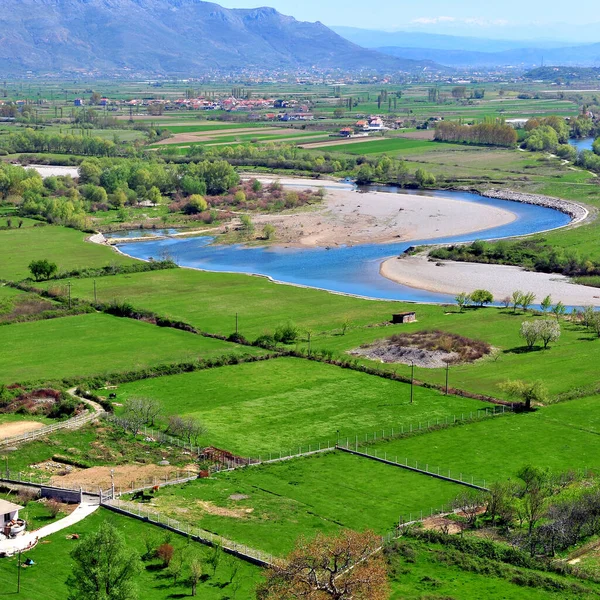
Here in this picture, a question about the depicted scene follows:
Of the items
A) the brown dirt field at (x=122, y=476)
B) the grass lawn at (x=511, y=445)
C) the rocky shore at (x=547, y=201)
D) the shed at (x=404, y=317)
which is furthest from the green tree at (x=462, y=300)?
the rocky shore at (x=547, y=201)

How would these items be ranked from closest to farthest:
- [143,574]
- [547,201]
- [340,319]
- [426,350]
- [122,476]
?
1. [143,574]
2. [122,476]
3. [426,350]
4. [340,319]
5. [547,201]

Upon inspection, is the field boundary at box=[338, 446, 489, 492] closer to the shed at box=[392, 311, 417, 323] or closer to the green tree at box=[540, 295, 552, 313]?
the shed at box=[392, 311, 417, 323]

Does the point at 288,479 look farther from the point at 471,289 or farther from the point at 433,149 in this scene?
the point at 433,149

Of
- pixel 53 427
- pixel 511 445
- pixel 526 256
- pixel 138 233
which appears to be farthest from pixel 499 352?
pixel 138 233

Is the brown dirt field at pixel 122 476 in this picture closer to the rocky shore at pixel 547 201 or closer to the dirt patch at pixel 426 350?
the dirt patch at pixel 426 350

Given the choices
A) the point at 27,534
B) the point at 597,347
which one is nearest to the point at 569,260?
the point at 597,347

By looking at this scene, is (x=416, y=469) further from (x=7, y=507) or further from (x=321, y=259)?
(x=321, y=259)

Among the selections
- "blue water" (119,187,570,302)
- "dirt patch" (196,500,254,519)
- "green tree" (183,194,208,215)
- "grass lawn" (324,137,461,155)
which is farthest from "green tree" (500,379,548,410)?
"grass lawn" (324,137,461,155)

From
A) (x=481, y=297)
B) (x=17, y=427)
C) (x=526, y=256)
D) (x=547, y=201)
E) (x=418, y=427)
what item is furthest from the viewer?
(x=547, y=201)
